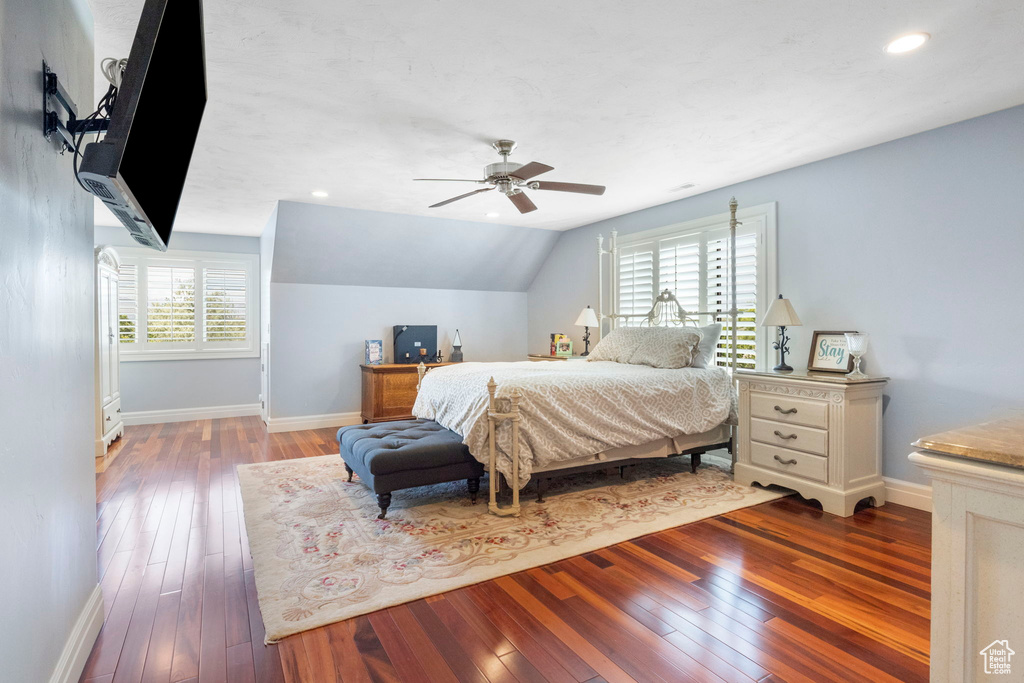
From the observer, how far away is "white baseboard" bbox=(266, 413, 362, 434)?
19.4 feet

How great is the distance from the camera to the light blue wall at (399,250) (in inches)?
217

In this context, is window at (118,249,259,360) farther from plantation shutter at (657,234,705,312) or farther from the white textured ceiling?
plantation shutter at (657,234,705,312)

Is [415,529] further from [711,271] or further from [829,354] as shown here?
[711,271]

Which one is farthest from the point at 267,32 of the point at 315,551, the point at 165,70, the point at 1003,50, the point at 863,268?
the point at 863,268

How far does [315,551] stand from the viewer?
2.78 meters

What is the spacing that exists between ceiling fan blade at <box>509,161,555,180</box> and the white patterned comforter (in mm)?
1305

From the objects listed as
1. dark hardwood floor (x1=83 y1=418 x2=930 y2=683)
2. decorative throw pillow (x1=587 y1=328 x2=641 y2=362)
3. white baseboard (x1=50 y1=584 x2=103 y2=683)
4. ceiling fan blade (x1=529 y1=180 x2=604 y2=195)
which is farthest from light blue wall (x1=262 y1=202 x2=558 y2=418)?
white baseboard (x1=50 y1=584 x2=103 y2=683)

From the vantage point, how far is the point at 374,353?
6414 mm

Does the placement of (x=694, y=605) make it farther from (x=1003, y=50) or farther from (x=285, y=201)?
(x=285, y=201)

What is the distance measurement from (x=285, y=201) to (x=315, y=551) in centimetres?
355

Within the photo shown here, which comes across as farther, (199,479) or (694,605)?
(199,479)

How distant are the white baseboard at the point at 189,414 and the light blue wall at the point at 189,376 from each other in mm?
44

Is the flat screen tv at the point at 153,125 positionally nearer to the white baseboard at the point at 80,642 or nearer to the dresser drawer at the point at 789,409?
the white baseboard at the point at 80,642

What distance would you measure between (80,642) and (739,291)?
4.63 meters
